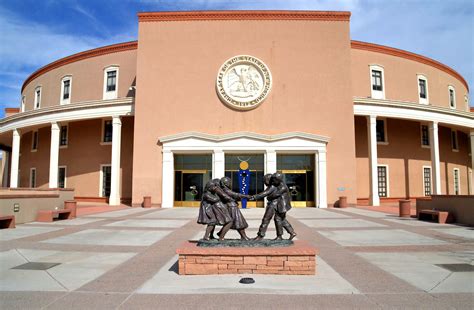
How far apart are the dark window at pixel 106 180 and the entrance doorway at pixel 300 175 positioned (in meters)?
15.3

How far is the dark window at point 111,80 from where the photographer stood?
33.1 m

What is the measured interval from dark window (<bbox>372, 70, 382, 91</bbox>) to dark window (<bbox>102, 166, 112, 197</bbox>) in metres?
24.6

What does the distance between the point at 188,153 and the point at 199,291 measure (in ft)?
70.9

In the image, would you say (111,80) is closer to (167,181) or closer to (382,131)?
(167,181)

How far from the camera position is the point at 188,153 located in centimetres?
2705

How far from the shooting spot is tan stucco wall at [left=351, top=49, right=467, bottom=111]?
31.9m

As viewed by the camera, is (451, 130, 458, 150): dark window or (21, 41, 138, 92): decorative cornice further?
(451, 130, 458, 150): dark window

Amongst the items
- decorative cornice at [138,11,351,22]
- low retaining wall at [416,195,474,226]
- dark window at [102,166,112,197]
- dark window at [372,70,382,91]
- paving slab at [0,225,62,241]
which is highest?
decorative cornice at [138,11,351,22]

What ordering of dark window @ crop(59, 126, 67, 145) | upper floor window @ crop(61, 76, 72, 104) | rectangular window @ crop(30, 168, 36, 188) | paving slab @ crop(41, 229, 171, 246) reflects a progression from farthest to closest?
rectangular window @ crop(30, 168, 36, 188) < upper floor window @ crop(61, 76, 72, 104) < dark window @ crop(59, 126, 67, 145) < paving slab @ crop(41, 229, 171, 246)

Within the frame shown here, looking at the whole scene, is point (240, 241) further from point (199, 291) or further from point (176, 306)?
point (176, 306)

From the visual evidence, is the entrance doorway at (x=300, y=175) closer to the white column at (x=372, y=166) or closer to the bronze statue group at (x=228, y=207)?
the white column at (x=372, y=166)

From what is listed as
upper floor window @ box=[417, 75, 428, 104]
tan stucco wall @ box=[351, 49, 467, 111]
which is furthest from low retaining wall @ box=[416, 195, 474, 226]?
upper floor window @ box=[417, 75, 428, 104]

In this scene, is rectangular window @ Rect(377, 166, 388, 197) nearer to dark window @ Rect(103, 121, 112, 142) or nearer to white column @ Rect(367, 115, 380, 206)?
white column @ Rect(367, 115, 380, 206)

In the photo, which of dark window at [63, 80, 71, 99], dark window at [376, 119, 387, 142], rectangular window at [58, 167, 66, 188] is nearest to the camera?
dark window at [376, 119, 387, 142]
